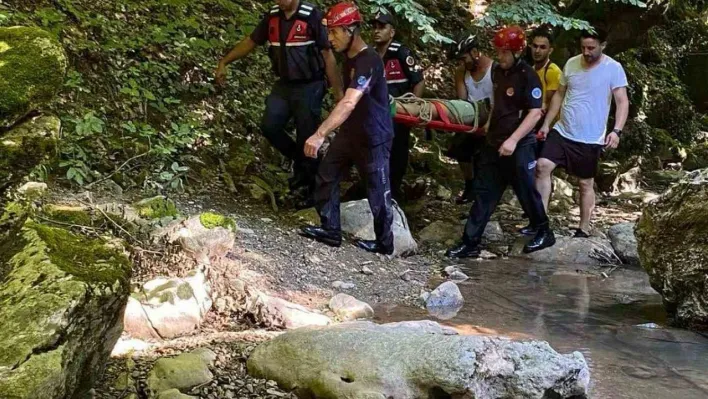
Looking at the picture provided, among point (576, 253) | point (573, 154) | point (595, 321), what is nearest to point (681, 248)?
point (595, 321)

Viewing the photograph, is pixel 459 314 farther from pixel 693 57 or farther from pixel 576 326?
pixel 693 57

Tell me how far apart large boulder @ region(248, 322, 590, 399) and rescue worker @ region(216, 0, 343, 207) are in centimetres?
333

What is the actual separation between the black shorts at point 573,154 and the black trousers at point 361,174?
191 cm

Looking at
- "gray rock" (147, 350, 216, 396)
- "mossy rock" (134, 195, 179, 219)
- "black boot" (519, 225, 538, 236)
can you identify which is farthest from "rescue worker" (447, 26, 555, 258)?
"gray rock" (147, 350, 216, 396)

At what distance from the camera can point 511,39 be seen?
21.2ft

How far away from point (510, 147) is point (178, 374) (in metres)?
4.09

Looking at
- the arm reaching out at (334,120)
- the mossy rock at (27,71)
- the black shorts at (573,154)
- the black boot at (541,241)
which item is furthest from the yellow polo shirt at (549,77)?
the mossy rock at (27,71)

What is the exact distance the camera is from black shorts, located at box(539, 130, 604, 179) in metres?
7.15

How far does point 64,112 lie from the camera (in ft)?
21.6

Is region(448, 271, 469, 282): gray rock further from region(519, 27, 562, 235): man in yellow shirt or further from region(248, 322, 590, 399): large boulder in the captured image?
region(248, 322, 590, 399): large boulder

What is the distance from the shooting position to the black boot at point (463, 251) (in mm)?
6977

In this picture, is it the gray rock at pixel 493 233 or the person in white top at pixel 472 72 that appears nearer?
the person in white top at pixel 472 72

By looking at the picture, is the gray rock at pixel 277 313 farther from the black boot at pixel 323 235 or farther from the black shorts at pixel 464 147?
the black shorts at pixel 464 147

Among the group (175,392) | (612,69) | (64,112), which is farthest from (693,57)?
(175,392)
